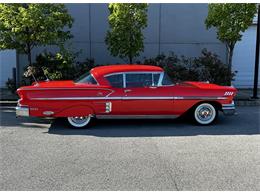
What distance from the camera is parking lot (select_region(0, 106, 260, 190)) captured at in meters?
5.14

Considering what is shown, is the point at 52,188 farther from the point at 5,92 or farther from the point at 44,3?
the point at 5,92

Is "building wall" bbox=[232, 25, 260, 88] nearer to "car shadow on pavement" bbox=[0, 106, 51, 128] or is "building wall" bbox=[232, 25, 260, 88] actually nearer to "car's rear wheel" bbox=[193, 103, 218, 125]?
"car's rear wheel" bbox=[193, 103, 218, 125]

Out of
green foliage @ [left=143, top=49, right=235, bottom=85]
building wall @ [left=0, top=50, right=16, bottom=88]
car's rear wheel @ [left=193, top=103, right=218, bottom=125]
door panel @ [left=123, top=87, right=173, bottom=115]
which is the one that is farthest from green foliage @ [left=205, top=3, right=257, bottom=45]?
building wall @ [left=0, top=50, right=16, bottom=88]

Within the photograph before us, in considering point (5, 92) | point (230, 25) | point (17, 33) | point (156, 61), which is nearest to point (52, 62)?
point (17, 33)

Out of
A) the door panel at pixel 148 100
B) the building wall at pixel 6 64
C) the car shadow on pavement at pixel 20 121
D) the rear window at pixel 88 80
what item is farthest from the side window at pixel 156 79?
the building wall at pixel 6 64

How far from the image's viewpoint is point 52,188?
194 inches

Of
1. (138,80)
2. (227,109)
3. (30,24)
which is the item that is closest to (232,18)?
(227,109)

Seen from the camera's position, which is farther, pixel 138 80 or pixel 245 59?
pixel 245 59

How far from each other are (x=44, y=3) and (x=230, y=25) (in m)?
5.67

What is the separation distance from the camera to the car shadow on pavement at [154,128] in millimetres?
8062

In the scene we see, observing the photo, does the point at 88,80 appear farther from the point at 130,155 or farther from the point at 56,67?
the point at 56,67

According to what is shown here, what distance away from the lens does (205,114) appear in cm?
888

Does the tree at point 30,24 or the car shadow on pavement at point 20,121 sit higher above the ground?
the tree at point 30,24

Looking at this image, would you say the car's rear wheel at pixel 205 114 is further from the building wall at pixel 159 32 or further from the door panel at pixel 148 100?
the building wall at pixel 159 32
